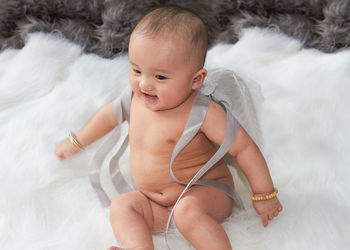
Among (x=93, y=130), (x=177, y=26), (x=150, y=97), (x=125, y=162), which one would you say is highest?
(x=177, y=26)

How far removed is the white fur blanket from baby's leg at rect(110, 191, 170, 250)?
0.10ft

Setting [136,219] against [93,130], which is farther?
[93,130]

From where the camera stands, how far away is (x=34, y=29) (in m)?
1.29

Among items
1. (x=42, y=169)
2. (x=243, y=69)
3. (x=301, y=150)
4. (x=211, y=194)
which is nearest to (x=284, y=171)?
(x=301, y=150)

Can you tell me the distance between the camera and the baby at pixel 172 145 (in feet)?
2.42

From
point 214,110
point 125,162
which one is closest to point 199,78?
point 214,110

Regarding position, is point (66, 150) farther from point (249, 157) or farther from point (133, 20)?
point (133, 20)

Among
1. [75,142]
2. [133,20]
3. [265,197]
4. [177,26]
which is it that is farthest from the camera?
[133,20]

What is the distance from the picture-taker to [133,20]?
1268 millimetres

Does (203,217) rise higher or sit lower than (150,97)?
lower

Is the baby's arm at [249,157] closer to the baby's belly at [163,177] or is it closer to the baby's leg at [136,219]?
the baby's belly at [163,177]

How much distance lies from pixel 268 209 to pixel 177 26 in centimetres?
35

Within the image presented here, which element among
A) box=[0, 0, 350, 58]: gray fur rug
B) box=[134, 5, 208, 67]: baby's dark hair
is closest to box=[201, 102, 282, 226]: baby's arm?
box=[134, 5, 208, 67]: baby's dark hair

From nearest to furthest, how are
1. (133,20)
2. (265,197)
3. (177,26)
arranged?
(177,26) < (265,197) < (133,20)
